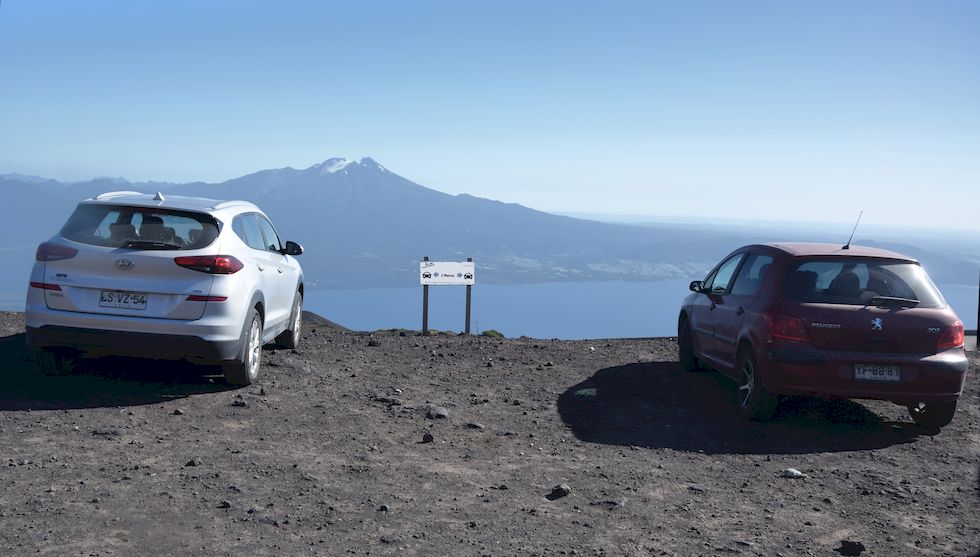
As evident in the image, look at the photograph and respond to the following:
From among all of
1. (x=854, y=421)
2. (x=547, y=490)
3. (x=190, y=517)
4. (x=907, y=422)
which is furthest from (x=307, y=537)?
(x=907, y=422)

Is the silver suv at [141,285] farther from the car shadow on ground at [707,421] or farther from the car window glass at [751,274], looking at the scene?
the car window glass at [751,274]

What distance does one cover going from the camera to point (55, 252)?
7.71 meters

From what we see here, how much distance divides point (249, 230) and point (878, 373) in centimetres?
661

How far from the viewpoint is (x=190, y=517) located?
4.70 m

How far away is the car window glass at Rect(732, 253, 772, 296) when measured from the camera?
8352mm

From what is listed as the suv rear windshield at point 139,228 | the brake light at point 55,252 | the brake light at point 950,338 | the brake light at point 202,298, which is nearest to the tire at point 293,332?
the suv rear windshield at point 139,228

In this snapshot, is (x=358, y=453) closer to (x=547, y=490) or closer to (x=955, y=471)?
(x=547, y=490)

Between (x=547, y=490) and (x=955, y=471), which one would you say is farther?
(x=955, y=471)

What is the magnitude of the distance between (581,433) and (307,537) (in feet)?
11.8

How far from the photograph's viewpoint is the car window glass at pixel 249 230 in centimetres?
869

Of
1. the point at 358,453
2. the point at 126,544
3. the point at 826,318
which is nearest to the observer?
the point at 126,544

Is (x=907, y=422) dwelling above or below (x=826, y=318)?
below

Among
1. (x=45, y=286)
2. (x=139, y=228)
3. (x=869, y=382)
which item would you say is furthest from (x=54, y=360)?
(x=869, y=382)

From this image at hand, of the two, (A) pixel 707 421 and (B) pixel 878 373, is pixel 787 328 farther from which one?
(A) pixel 707 421
